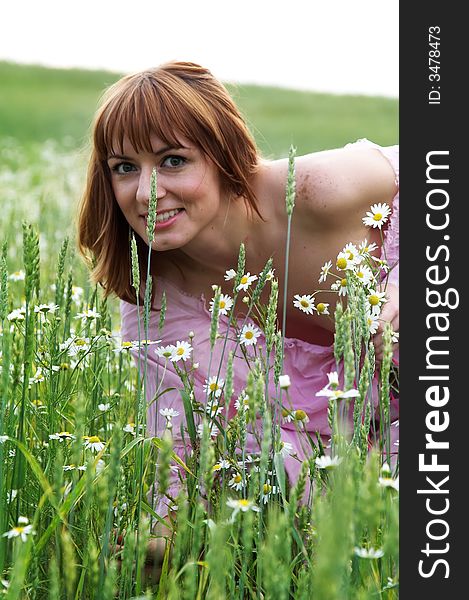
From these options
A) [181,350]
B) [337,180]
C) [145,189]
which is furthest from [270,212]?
[181,350]

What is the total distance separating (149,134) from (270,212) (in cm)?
49

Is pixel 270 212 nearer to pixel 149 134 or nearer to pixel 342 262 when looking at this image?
pixel 149 134

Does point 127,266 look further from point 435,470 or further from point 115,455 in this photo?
point 115,455

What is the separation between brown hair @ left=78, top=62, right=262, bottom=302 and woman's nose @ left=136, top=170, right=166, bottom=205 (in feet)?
0.29

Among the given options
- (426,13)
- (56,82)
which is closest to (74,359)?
(426,13)

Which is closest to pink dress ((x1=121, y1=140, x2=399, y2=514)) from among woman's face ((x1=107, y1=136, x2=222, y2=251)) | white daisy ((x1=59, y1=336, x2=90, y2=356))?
woman's face ((x1=107, y1=136, x2=222, y2=251))

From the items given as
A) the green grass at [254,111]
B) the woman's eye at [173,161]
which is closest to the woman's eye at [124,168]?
the woman's eye at [173,161]

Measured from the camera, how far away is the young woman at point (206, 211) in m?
2.53

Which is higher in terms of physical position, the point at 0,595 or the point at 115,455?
the point at 115,455

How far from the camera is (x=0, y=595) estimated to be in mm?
1471

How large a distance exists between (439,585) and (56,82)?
87.9 feet

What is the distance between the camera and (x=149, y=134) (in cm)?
250

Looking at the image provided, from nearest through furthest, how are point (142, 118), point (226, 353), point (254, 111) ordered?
point (142, 118) → point (226, 353) → point (254, 111)

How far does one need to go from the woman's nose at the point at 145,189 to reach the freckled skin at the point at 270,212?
0.01m
